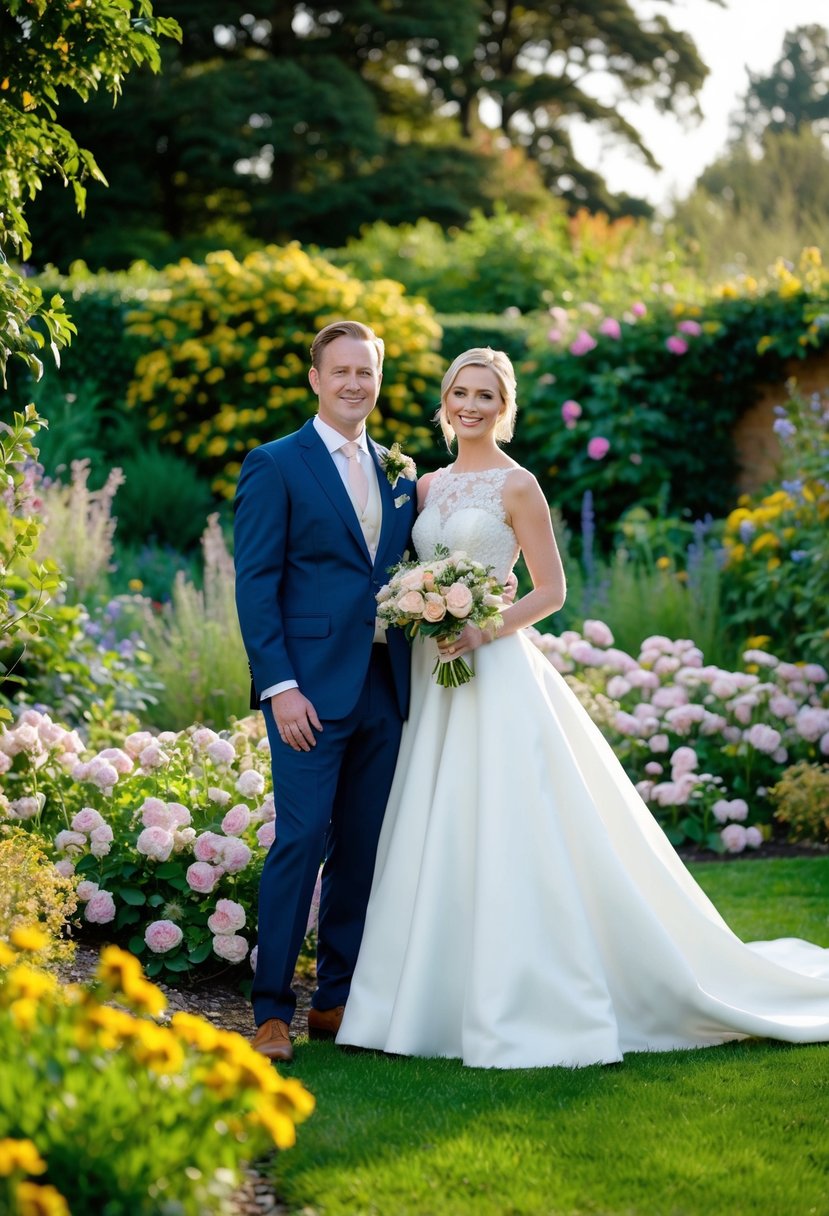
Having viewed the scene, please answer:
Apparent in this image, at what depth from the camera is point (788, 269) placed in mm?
10828

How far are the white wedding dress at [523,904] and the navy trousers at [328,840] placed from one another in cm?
8

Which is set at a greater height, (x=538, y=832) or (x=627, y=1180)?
(x=538, y=832)

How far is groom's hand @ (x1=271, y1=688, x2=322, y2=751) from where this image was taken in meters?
3.78

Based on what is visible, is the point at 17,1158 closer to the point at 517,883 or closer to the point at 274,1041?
the point at 274,1041

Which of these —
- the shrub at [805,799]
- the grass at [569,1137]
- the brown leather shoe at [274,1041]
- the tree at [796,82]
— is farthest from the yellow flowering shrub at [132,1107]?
the tree at [796,82]

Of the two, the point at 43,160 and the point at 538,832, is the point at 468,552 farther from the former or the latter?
the point at 43,160

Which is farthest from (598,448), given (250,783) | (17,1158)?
(17,1158)

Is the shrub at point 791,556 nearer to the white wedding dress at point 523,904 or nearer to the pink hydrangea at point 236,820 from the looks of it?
the white wedding dress at point 523,904

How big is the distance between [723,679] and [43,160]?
403cm

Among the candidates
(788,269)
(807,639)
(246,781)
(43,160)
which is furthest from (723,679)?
(788,269)

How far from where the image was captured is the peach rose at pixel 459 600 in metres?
3.74

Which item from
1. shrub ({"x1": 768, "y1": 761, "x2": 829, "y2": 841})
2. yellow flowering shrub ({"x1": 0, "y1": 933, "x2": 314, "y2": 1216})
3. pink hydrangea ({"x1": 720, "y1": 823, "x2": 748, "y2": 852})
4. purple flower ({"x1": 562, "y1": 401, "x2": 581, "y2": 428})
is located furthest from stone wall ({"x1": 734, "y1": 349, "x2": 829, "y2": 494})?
yellow flowering shrub ({"x1": 0, "y1": 933, "x2": 314, "y2": 1216})

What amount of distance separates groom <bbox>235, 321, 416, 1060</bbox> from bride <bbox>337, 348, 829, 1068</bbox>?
0.13 metres

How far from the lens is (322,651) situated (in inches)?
152
